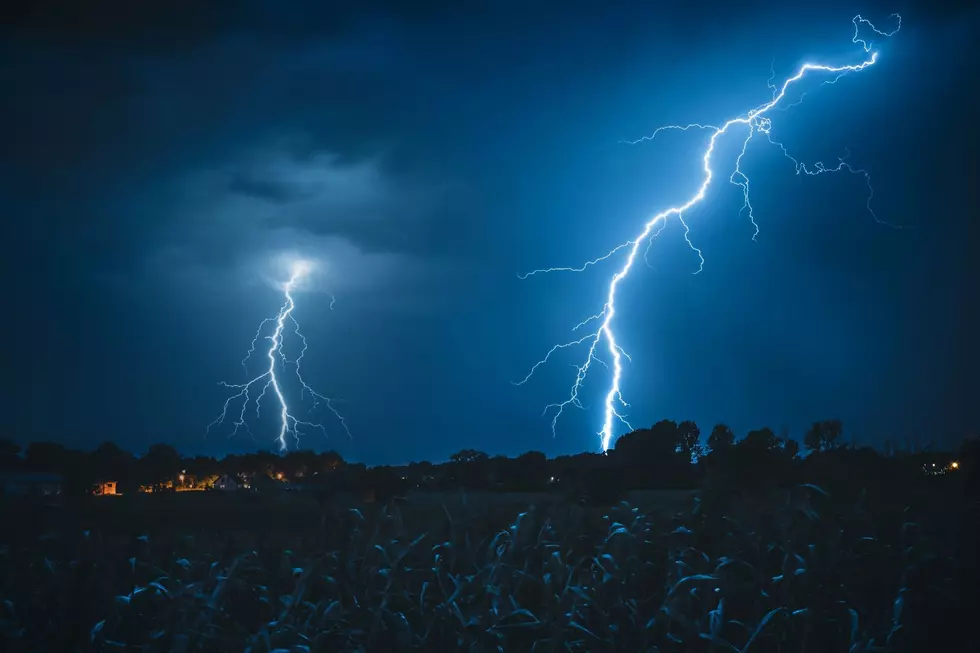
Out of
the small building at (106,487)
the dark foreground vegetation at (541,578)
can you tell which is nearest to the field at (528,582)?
the dark foreground vegetation at (541,578)

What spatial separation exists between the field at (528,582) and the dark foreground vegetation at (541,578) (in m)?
0.02

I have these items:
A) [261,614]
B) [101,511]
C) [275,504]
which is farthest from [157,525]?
[261,614]

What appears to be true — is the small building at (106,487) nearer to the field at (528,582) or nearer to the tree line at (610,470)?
the tree line at (610,470)

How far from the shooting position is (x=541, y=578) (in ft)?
19.8

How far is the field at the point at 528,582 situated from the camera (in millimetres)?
5215

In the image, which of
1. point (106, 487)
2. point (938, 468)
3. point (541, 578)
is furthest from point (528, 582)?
point (106, 487)

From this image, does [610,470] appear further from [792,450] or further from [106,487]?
[106,487]

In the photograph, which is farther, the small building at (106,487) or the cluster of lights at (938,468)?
the small building at (106,487)

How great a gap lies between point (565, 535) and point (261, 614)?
113 inches

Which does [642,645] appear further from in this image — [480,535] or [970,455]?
[970,455]

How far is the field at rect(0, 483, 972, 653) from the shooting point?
5.21 metres

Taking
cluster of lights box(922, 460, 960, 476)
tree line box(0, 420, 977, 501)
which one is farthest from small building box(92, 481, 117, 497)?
cluster of lights box(922, 460, 960, 476)

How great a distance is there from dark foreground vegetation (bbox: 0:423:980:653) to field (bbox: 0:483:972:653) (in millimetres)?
20

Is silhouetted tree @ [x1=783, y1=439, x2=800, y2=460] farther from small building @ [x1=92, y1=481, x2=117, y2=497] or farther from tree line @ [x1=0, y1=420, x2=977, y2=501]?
small building @ [x1=92, y1=481, x2=117, y2=497]
